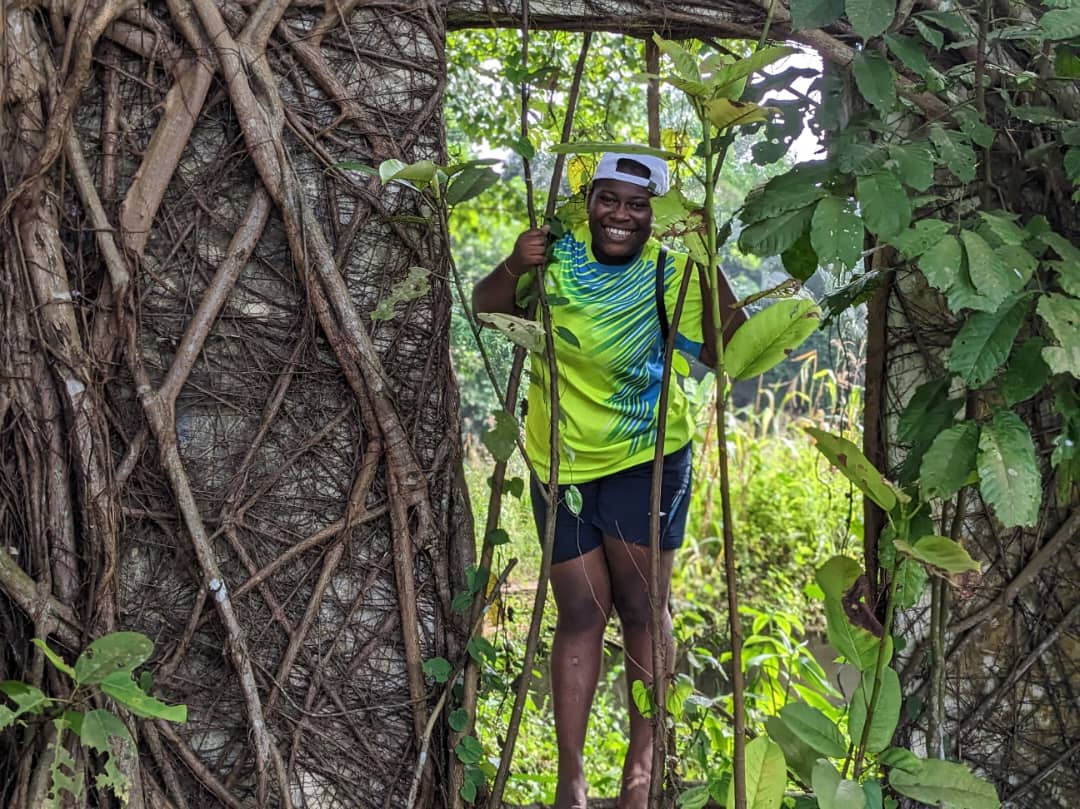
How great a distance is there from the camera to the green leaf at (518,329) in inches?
91.1

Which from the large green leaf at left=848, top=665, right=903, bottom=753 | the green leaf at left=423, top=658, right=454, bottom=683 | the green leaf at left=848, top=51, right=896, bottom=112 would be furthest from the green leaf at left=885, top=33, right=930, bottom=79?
the green leaf at left=423, top=658, right=454, bottom=683

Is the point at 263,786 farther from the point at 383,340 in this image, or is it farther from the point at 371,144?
the point at 371,144

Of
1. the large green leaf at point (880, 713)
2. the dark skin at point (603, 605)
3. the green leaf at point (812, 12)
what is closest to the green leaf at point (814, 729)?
the large green leaf at point (880, 713)

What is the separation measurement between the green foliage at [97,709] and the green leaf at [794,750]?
1.20m

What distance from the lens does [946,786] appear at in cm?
241

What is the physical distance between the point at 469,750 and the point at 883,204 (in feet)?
4.58

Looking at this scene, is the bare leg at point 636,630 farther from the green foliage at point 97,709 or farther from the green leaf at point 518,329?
the green foliage at point 97,709

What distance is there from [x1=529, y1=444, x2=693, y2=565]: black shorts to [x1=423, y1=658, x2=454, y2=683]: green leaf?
1.35 feet

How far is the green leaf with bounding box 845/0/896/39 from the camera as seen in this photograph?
2232mm

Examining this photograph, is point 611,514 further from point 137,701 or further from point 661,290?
point 137,701

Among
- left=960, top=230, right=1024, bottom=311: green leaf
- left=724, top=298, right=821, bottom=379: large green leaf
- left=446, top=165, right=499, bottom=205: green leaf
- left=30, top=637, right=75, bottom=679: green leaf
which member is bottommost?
left=30, top=637, right=75, bottom=679: green leaf

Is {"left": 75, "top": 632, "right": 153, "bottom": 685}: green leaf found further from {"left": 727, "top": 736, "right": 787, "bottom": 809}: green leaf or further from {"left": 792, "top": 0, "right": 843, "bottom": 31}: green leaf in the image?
{"left": 792, "top": 0, "right": 843, "bottom": 31}: green leaf

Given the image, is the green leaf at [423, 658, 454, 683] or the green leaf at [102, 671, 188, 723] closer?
the green leaf at [102, 671, 188, 723]

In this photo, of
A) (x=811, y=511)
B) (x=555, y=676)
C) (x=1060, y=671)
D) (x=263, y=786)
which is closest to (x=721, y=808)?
(x=555, y=676)
